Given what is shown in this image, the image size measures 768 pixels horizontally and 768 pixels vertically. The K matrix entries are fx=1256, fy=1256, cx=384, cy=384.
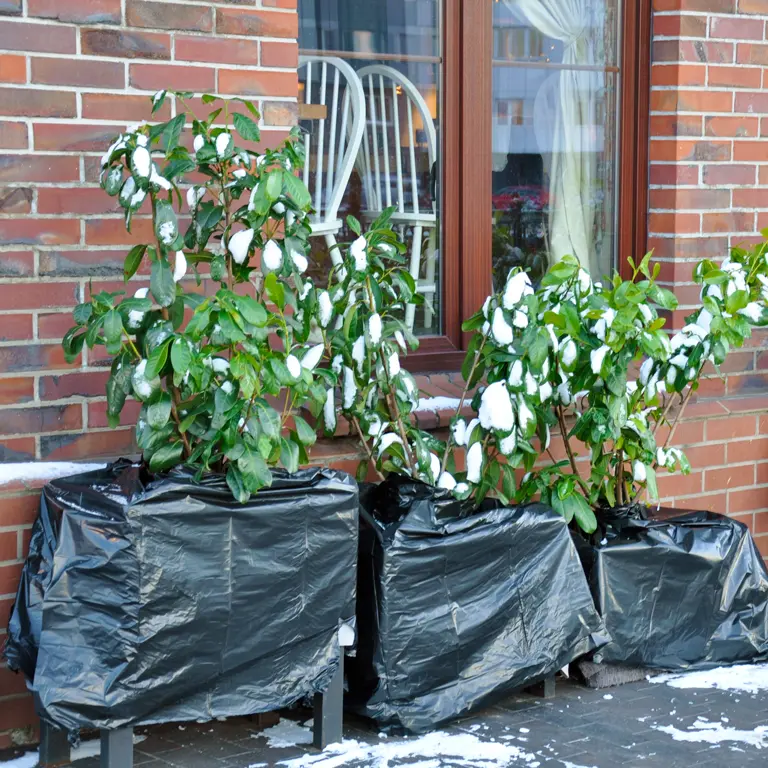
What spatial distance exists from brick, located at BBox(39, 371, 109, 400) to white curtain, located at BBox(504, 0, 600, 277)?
2.08m

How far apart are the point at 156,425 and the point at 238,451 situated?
8.8 inches

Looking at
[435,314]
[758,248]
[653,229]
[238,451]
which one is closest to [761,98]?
[653,229]

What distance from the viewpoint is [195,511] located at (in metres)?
3.28

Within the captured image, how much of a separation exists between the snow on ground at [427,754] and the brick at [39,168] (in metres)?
1.77

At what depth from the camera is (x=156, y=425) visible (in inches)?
129

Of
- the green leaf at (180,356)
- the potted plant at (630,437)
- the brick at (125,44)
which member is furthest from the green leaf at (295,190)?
the potted plant at (630,437)

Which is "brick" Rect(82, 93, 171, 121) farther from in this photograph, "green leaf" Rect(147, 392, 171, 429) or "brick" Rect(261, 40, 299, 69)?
Answer: "green leaf" Rect(147, 392, 171, 429)

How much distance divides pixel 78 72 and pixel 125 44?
17cm

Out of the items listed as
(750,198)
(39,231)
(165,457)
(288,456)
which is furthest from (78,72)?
(750,198)

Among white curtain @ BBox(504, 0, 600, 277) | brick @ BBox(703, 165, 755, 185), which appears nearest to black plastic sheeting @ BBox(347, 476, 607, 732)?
white curtain @ BBox(504, 0, 600, 277)

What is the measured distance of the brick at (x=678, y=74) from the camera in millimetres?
4852

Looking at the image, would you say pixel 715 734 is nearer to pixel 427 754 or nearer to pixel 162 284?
pixel 427 754

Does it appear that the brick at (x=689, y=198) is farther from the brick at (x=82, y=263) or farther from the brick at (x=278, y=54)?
the brick at (x=82, y=263)

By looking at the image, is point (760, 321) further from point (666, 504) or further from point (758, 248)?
point (666, 504)
